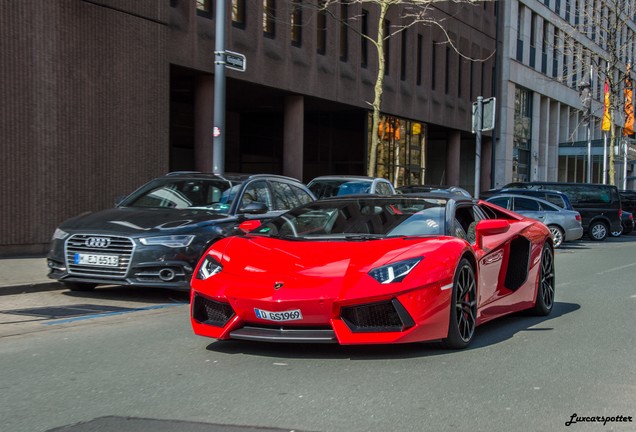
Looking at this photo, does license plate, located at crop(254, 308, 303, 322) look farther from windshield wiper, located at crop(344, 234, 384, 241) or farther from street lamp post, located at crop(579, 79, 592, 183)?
street lamp post, located at crop(579, 79, 592, 183)

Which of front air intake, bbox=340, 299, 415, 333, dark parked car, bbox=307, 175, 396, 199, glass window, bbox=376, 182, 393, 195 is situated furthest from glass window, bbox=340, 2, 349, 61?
front air intake, bbox=340, 299, 415, 333

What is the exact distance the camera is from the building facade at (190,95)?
14.4 metres

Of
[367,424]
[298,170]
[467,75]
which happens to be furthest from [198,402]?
[467,75]

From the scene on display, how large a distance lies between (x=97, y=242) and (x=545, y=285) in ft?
16.5

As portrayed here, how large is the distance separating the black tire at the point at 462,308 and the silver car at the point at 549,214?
16.0 metres

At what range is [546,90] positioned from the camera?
4950cm

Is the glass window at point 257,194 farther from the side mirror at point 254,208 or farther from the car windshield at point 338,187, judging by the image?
the car windshield at point 338,187

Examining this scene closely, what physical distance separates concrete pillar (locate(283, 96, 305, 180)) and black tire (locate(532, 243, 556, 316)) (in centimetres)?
1740

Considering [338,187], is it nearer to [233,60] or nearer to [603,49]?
[233,60]

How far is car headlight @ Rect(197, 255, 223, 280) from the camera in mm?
5824

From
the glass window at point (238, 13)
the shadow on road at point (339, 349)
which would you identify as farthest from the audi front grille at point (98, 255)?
the glass window at point (238, 13)

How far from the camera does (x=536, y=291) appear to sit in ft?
25.3

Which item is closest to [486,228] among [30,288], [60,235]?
[60,235]

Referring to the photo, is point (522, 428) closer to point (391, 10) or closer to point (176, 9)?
point (176, 9)
